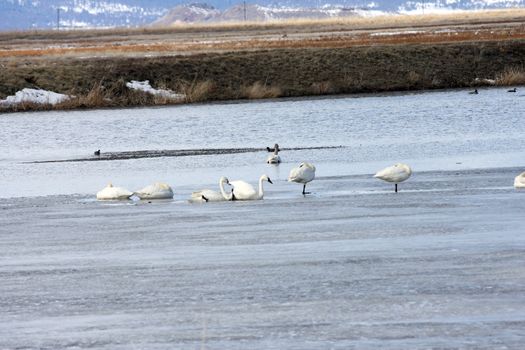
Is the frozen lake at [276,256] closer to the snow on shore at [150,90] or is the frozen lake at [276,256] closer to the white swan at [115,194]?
the white swan at [115,194]

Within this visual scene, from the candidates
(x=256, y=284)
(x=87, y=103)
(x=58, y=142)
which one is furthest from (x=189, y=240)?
(x=87, y=103)

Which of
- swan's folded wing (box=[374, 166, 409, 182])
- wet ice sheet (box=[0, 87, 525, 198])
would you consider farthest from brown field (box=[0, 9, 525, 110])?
swan's folded wing (box=[374, 166, 409, 182])

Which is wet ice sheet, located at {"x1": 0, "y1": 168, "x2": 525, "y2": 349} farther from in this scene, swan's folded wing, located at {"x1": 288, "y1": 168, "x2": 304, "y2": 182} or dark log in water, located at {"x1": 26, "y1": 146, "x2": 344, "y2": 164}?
dark log in water, located at {"x1": 26, "y1": 146, "x2": 344, "y2": 164}

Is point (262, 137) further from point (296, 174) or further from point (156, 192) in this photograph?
point (296, 174)

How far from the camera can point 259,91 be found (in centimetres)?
5069

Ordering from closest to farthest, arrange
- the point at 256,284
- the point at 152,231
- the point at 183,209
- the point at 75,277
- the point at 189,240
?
1. the point at 256,284
2. the point at 75,277
3. the point at 189,240
4. the point at 152,231
5. the point at 183,209

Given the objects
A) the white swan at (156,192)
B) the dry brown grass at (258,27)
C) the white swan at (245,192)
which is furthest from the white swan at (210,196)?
the dry brown grass at (258,27)

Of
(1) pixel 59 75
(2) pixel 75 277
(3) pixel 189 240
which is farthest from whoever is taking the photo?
(1) pixel 59 75

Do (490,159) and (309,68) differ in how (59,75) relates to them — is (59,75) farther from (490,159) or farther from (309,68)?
(490,159)

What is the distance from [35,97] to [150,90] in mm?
4747

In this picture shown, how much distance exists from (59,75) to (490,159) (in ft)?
107

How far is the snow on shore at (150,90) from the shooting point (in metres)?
50.5

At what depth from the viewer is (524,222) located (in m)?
14.4

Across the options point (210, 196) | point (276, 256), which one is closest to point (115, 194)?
point (210, 196)
